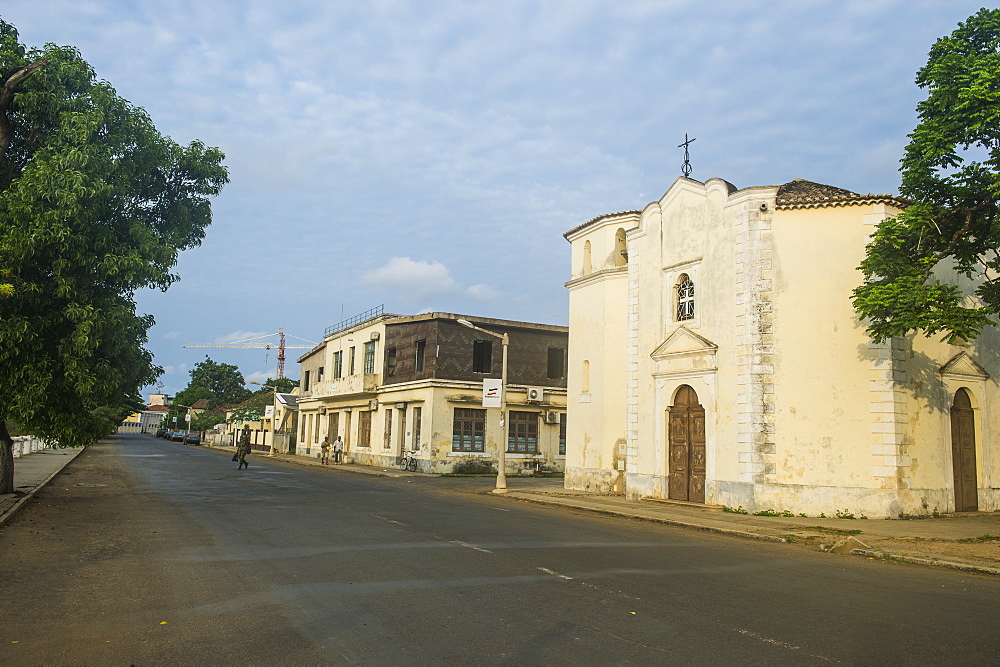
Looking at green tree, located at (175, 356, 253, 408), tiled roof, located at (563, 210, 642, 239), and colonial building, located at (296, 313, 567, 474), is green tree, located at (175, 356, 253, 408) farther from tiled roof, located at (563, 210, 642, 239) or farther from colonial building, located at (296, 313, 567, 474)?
tiled roof, located at (563, 210, 642, 239)

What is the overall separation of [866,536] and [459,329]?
2680 centimetres

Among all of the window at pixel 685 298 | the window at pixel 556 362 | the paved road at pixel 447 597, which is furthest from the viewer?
the window at pixel 556 362

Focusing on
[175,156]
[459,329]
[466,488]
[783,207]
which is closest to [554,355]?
[459,329]

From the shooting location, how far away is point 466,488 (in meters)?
27.0

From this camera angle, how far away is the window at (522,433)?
3812 cm

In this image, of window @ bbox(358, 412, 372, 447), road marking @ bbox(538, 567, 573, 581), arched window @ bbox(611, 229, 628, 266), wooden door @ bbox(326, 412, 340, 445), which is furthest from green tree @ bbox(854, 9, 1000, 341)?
wooden door @ bbox(326, 412, 340, 445)

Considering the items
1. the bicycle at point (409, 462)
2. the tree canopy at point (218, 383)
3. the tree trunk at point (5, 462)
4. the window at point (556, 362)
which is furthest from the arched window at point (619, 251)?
the tree canopy at point (218, 383)

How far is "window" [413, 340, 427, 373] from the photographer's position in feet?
128

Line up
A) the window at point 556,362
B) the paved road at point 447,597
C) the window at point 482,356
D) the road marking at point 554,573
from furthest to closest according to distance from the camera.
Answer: the window at point 556,362 → the window at point 482,356 → the road marking at point 554,573 → the paved road at point 447,597

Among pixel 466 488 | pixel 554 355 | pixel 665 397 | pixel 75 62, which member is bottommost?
pixel 466 488

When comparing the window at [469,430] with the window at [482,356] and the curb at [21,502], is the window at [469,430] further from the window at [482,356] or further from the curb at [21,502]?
the curb at [21,502]

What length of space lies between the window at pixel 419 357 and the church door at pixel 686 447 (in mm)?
20537

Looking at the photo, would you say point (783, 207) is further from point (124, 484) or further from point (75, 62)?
point (124, 484)

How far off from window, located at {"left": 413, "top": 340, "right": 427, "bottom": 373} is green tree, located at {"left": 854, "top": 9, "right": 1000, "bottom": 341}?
2718 cm
